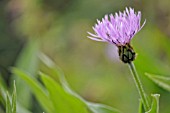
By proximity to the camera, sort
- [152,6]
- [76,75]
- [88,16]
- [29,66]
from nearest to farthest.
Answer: [29,66], [76,75], [152,6], [88,16]

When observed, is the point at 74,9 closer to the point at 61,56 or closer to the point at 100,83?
the point at 61,56

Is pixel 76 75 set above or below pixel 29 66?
below

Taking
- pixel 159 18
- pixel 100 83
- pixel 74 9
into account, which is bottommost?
pixel 100 83

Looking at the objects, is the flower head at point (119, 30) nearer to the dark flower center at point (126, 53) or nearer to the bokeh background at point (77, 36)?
the dark flower center at point (126, 53)

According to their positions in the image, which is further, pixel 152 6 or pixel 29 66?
pixel 152 6

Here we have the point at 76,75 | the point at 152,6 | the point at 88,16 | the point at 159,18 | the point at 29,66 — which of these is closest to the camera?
the point at 29,66

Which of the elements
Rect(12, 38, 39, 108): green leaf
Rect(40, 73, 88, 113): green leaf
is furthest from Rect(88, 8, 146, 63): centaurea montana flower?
Rect(12, 38, 39, 108): green leaf

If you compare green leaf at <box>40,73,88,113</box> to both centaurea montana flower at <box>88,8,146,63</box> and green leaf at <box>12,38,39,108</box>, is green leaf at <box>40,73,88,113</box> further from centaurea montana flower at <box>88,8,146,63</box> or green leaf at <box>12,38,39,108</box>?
green leaf at <box>12,38,39,108</box>

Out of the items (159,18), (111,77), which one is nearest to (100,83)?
(111,77)
